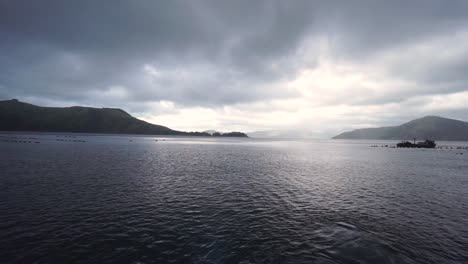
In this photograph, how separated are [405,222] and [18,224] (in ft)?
133

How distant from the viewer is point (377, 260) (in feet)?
50.9

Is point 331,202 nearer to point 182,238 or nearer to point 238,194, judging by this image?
point 238,194

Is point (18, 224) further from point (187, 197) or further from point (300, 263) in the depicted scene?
point (300, 263)

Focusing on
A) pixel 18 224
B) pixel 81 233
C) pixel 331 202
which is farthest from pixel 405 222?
pixel 18 224

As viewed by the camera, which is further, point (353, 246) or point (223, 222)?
point (223, 222)

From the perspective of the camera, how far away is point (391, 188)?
38438 mm

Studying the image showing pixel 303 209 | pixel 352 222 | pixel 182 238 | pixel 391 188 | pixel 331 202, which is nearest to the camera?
pixel 182 238

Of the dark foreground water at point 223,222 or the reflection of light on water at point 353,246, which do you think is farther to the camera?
the dark foreground water at point 223,222

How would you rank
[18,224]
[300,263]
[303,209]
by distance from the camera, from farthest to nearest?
[303,209] < [18,224] < [300,263]

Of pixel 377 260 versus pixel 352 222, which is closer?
pixel 377 260

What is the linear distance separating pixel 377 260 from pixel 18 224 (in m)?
32.1

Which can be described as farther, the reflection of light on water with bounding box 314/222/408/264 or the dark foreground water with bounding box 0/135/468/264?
the dark foreground water with bounding box 0/135/468/264

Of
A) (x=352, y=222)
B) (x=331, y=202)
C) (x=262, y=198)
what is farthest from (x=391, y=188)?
(x=262, y=198)

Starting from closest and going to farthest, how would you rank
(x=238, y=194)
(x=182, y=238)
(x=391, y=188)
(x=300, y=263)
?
1. (x=300, y=263)
2. (x=182, y=238)
3. (x=238, y=194)
4. (x=391, y=188)
